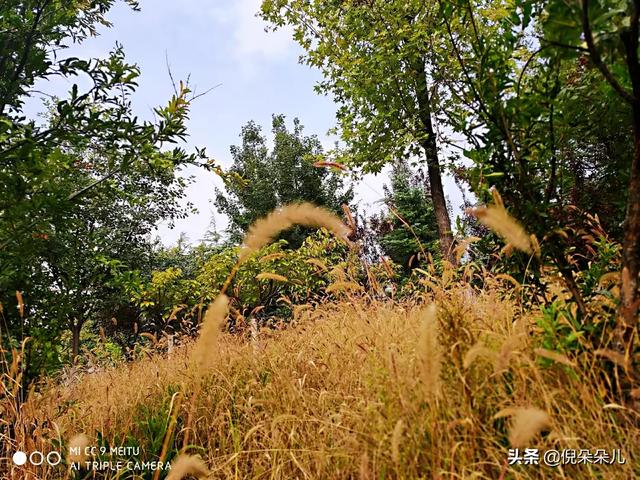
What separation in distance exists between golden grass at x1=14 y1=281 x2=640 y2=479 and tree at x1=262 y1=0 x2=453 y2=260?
5640 millimetres

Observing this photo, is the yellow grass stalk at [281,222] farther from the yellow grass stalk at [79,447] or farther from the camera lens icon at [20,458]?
the camera lens icon at [20,458]

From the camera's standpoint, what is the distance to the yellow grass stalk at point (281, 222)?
1.34 meters

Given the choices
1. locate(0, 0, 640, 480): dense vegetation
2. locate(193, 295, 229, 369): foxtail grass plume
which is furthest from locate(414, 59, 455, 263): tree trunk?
locate(193, 295, 229, 369): foxtail grass plume

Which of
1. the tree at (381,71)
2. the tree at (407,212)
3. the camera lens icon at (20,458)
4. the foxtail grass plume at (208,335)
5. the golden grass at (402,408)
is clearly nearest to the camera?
the foxtail grass plume at (208,335)

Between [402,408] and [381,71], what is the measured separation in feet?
25.4

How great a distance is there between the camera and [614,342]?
1.41 metres

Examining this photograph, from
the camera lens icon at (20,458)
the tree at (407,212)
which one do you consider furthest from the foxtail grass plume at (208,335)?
the tree at (407,212)

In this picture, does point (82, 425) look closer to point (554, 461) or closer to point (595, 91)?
point (554, 461)

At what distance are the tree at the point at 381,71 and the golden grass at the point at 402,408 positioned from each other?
564 cm

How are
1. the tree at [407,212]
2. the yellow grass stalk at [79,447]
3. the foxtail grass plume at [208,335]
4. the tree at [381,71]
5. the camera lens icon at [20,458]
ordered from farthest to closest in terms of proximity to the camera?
the tree at [407,212] < the tree at [381,71] < the camera lens icon at [20,458] < the yellow grass stalk at [79,447] < the foxtail grass plume at [208,335]

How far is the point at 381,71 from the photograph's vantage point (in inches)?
325

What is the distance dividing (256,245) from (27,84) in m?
2.93

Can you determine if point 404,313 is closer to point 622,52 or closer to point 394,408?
point 394,408

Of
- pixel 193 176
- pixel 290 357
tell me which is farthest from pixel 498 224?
pixel 193 176
